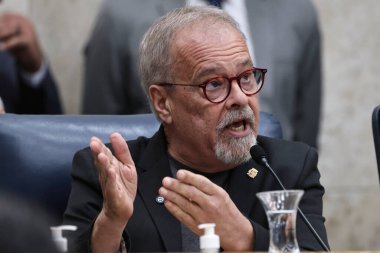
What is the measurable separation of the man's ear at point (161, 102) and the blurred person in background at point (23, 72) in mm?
1296

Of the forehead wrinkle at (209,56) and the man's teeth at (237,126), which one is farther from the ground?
the forehead wrinkle at (209,56)

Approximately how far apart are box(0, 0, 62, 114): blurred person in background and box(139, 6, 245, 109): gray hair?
131 centimetres

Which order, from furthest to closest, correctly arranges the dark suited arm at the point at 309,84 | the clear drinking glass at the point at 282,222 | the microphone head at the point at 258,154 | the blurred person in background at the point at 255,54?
the dark suited arm at the point at 309,84, the blurred person in background at the point at 255,54, the microphone head at the point at 258,154, the clear drinking glass at the point at 282,222

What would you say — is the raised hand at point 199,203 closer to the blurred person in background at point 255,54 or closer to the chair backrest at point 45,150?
the chair backrest at point 45,150

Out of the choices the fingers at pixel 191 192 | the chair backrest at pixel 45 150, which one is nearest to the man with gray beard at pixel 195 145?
the chair backrest at pixel 45 150

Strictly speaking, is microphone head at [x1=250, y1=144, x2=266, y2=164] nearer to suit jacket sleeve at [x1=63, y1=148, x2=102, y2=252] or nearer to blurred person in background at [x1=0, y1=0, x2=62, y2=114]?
suit jacket sleeve at [x1=63, y1=148, x2=102, y2=252]

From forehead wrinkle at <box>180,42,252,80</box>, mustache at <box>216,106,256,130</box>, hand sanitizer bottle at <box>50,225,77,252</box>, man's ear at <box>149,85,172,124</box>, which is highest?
forehead wrinkle at <box>180,42,252,80</box>

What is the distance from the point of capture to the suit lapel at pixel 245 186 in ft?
10.1

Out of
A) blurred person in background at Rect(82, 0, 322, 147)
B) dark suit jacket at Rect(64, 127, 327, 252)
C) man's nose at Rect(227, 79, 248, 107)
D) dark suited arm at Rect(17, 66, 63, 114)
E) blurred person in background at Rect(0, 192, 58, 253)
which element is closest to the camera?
blurred person in background at Rect(0, 192, 58, 253)

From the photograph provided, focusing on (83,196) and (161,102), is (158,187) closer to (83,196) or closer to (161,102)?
(83,196)

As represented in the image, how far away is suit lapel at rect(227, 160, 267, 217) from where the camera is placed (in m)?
3.08

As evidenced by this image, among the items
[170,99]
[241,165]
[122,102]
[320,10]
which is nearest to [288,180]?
[241,165]

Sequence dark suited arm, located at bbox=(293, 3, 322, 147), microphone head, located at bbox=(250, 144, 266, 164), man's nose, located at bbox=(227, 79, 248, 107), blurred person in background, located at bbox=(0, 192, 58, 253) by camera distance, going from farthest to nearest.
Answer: dark suited arm, located at bbox=(293, 3, 322, 147) → man's nose, located at bbox=(227, 79, 248, 107) → microphone head, located at bbox=(250, 144, 266, 164) → blurred person in background, located at bbox=(0, 192, 58, 253)

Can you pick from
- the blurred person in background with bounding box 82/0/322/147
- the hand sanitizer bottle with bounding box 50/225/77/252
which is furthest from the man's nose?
the blurred person in background with bounding box 82/0/322/147
